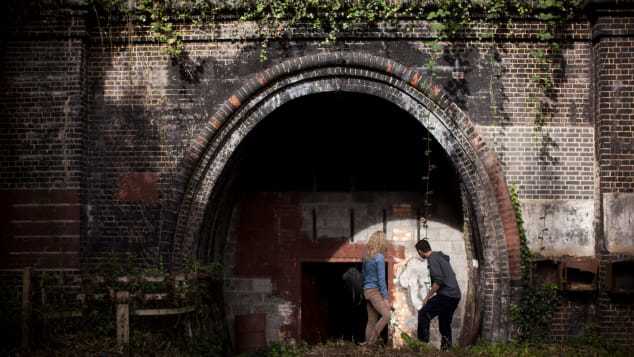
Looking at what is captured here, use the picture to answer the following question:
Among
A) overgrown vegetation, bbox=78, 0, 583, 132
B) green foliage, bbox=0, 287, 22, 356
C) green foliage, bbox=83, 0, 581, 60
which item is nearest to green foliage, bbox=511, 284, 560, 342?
overgrown vegetation, bbox=78, 0, 583, 132

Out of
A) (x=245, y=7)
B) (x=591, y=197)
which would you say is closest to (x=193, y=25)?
(x=245, y=7)

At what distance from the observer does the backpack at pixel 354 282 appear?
12180mm

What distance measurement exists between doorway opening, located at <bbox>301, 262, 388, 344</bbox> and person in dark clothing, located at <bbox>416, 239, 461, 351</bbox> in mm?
1413

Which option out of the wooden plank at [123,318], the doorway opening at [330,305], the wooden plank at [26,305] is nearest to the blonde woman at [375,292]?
the doorway opening at [330,305]

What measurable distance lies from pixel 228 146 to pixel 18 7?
361 cm

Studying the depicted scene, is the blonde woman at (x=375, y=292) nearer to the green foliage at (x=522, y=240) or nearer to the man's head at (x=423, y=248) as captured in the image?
the man's head at (x=423, y=248)

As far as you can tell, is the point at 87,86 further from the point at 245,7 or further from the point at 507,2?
the point at 507,2

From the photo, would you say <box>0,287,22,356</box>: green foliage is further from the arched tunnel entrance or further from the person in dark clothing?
the person in dark clothing

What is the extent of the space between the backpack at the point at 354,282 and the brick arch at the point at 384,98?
269 centimetres

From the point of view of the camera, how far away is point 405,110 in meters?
10.1

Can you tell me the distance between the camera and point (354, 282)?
40.8 ft

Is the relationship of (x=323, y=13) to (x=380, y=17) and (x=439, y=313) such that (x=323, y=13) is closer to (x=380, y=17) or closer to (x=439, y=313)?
(x=380, y=17)

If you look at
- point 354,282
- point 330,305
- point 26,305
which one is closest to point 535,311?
point 354,282

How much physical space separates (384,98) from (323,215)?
2707 mm
